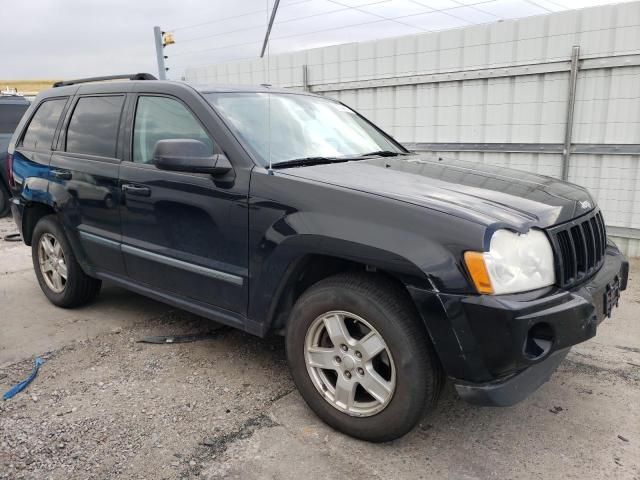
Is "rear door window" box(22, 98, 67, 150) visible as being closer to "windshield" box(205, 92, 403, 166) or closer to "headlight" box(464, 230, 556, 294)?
"windshield" box(205, 92, 403, 166)

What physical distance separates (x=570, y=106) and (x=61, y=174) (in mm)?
5098

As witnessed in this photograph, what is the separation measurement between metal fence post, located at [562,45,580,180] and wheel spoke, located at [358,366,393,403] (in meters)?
4.41

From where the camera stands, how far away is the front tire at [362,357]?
7.59 feet

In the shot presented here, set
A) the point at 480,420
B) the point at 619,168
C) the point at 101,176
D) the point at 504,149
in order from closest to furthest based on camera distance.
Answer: the point at 480,420
the point at 101,176
the point at 619,168
the point at 504,149

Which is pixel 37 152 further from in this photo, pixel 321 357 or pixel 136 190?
pixel 321 357

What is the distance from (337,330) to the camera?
99.7 inches

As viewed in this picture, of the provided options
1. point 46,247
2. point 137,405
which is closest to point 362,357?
point 137,405

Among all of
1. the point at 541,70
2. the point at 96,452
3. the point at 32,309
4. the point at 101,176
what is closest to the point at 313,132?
the point at 101,176

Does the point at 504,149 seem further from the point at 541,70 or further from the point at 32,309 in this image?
the point at 32,309

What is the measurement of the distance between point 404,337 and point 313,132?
64.1 inches

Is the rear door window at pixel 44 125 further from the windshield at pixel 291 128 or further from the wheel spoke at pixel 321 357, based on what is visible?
the wheel spoke at pixel 321 357

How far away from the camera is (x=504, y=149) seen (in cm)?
630

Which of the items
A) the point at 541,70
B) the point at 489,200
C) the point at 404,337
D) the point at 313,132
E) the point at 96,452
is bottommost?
the point at 96,452

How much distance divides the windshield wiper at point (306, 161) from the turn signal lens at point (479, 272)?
3.90ft
